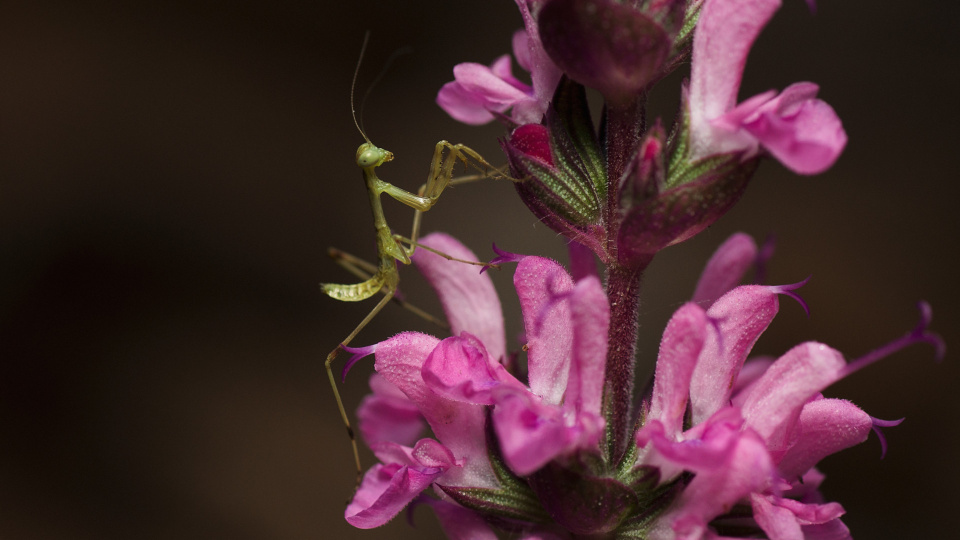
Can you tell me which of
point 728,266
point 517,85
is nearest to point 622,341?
point 728,266

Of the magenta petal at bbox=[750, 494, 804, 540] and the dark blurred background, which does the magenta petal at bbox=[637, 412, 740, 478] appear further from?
the dark blurred background

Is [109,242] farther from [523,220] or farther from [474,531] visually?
[474,531]

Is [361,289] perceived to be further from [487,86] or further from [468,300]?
[487,86]

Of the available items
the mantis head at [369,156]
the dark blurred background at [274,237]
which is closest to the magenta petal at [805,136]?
the mantis head at [369,156]

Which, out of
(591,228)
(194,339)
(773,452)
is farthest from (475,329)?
(194,339)

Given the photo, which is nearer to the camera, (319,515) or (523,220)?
(319,515)
